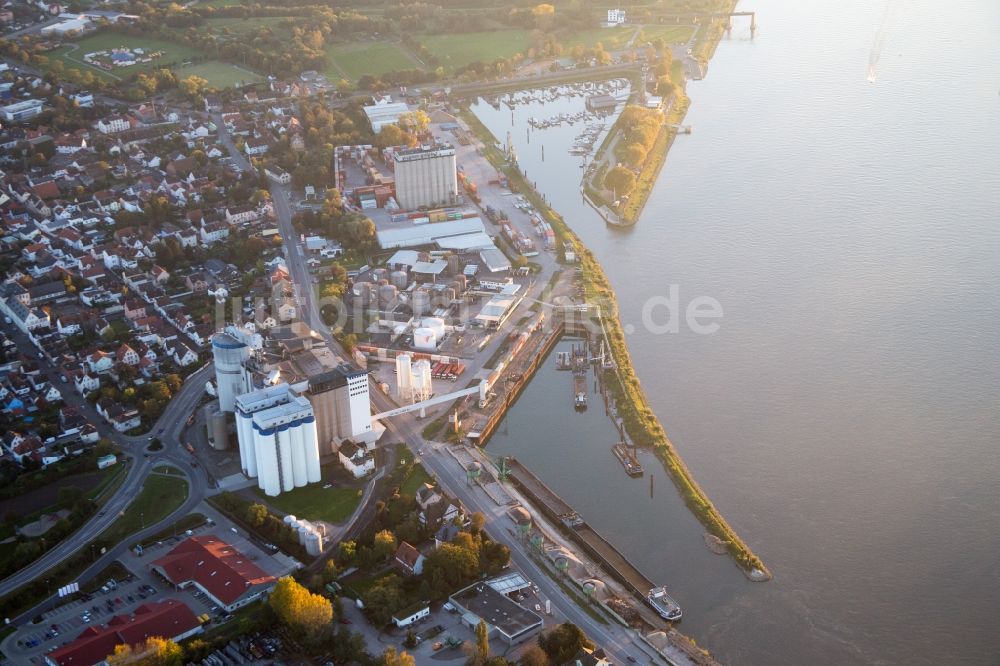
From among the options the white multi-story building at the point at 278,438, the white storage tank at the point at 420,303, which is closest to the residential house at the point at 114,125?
the white storage tank at the point at 420,303

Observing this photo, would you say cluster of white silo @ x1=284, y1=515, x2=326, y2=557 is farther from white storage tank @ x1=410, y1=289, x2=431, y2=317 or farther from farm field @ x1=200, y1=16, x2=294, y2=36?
farm field @ x1=200, y1=16, x2=294, y2=36

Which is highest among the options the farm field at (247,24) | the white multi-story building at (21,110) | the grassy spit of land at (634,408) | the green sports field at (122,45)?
the farm field at (247,24)

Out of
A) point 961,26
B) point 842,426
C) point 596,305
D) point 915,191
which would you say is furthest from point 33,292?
point 961,26

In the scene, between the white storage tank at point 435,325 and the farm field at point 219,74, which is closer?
the white storage tank at point 435,325

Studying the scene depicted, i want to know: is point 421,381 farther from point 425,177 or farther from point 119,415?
point 425,177

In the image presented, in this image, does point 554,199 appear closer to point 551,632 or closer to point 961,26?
point 551,632

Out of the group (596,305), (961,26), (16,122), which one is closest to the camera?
(596,305)

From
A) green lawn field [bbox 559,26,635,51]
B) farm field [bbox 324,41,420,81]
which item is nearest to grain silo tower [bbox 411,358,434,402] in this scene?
farm field [bbox 324,41,420,81]

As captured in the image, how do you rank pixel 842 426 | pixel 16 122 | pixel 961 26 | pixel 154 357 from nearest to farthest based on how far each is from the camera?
pixel 842 426, pixel 154 357, pixel 16 122, pixel 961 26

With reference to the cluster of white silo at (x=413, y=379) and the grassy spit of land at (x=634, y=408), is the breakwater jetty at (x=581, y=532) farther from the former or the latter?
the cluster of white silo at (x=413, y=379)
